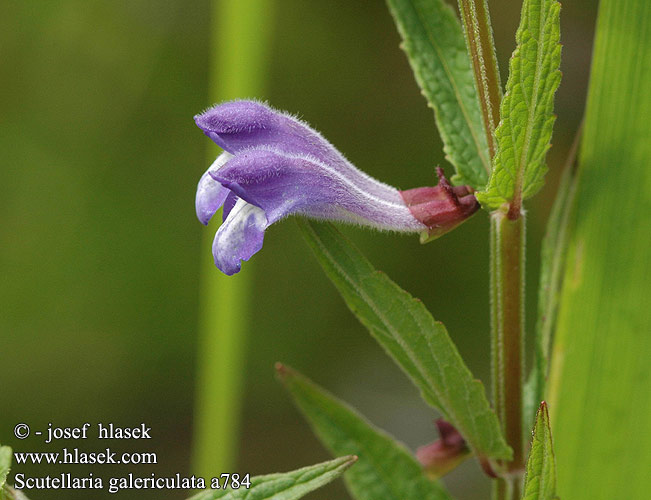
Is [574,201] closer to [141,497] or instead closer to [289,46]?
[289,46]

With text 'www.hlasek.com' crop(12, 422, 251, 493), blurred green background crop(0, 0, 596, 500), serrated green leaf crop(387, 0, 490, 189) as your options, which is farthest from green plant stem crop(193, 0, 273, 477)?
serrated green leaf crop(387, 0, 490, 189)

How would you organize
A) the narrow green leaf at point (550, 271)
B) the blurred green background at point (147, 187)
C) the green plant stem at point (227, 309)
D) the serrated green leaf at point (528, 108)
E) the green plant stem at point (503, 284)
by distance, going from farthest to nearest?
the blurred green background at point (147, 187), the green plant stem at point (227, 309), the narrow green leaf at point (550, 271), the green plant stem at point (503, 284), the serrated green leaf at point (528, 108)

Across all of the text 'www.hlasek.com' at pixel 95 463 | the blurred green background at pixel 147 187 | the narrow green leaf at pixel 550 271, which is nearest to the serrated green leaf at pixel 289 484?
the text 'www.hlasek.com' at pixel 95 463

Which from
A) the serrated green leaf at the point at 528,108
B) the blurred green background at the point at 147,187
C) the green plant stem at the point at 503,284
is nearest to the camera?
the serrated green leaf at the point at 528,108

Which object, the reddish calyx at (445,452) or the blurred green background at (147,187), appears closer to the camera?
the reddish calyx at (445,452)

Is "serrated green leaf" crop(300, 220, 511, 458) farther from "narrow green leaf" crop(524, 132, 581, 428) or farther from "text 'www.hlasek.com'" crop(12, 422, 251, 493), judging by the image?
"text 'www.hlasek.com'" crop(12, 422, 251, 493)

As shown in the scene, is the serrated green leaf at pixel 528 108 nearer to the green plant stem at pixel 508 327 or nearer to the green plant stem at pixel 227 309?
the green plant stem at pixel 508 327
